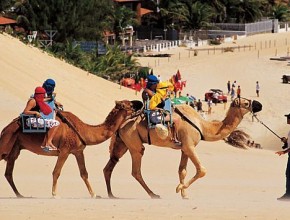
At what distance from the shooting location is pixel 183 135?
1517 cm

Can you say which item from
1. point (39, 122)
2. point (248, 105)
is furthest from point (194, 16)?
point (39, 122)

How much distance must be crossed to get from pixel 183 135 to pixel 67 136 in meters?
1.95

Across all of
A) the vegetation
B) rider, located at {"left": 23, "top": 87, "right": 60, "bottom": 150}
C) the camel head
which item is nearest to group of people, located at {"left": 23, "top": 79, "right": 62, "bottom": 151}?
rider, located at {"left": 23, "top": 87, "right": 60, "bottom": 150}

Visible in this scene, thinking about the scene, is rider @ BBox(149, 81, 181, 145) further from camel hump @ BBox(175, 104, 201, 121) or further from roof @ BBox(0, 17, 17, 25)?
roof @ BBox(0, 17, 17, 25)

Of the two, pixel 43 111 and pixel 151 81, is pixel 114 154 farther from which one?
pixel 43 111

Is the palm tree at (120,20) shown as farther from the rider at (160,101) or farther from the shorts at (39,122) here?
the shorts at (39,122)

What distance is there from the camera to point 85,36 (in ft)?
181

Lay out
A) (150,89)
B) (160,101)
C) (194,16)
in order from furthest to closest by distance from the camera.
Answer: (194,16) < (150,89) < (160,101)

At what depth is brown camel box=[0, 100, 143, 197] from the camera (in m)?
14.7

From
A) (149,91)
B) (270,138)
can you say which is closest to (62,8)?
(270,138)

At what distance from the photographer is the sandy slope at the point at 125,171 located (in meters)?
12.1

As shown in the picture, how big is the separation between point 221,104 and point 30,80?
14845 millimetres

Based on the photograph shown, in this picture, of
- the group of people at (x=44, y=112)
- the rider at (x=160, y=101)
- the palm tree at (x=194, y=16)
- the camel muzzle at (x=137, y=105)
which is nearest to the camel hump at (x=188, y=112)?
the rider at (x=160, y=101)

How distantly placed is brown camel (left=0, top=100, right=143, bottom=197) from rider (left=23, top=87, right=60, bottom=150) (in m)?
0.09
